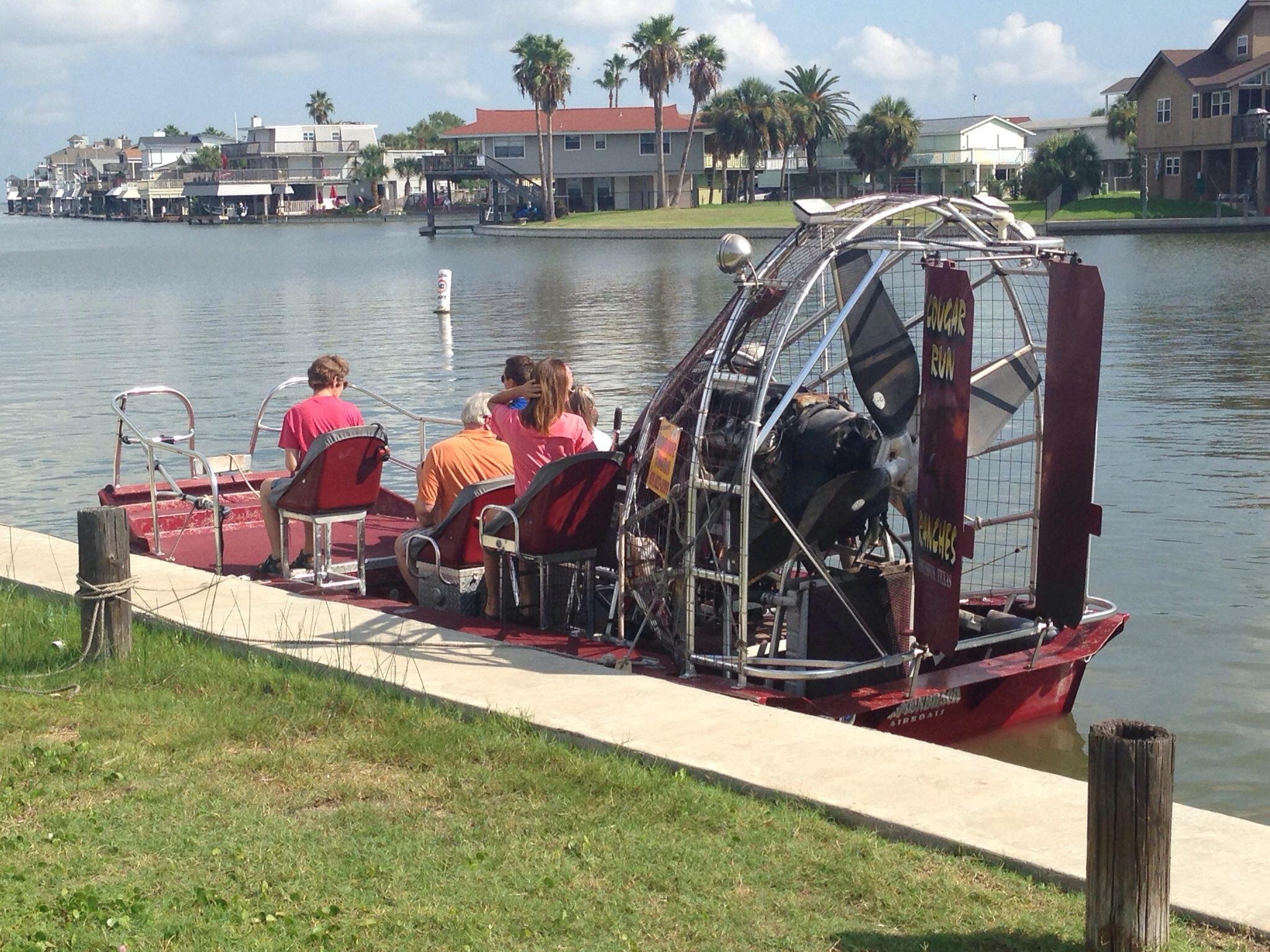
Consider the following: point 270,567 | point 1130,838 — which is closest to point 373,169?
point 270,567

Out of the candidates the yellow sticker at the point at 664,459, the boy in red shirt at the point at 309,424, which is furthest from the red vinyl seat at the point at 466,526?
the yellow sticker at the point at 664,459

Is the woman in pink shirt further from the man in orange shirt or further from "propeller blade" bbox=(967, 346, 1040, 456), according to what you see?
"propeller blade" bbox=(967, 346, 1040, 456)

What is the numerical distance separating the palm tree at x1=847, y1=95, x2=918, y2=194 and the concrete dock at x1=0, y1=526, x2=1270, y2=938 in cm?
8358

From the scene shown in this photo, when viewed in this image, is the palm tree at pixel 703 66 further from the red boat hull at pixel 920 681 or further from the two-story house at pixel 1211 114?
the red boat hull at pixel 920 681

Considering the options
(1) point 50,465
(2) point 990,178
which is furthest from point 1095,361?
(2) point 990,178

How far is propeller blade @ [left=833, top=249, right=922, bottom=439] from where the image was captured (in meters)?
7.61

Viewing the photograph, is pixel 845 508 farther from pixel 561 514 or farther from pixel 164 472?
pixel 164 472

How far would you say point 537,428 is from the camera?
341 inches

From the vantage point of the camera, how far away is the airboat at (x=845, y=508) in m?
7.32

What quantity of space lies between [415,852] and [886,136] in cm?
8867

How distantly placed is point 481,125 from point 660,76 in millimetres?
13088

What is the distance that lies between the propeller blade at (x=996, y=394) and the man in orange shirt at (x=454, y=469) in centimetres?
308

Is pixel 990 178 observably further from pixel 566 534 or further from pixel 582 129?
pixel 566 534

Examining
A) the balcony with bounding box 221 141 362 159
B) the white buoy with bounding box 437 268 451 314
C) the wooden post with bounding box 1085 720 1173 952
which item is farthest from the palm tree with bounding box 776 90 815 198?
the wooden post with bounding box 1085 720 1173 952
